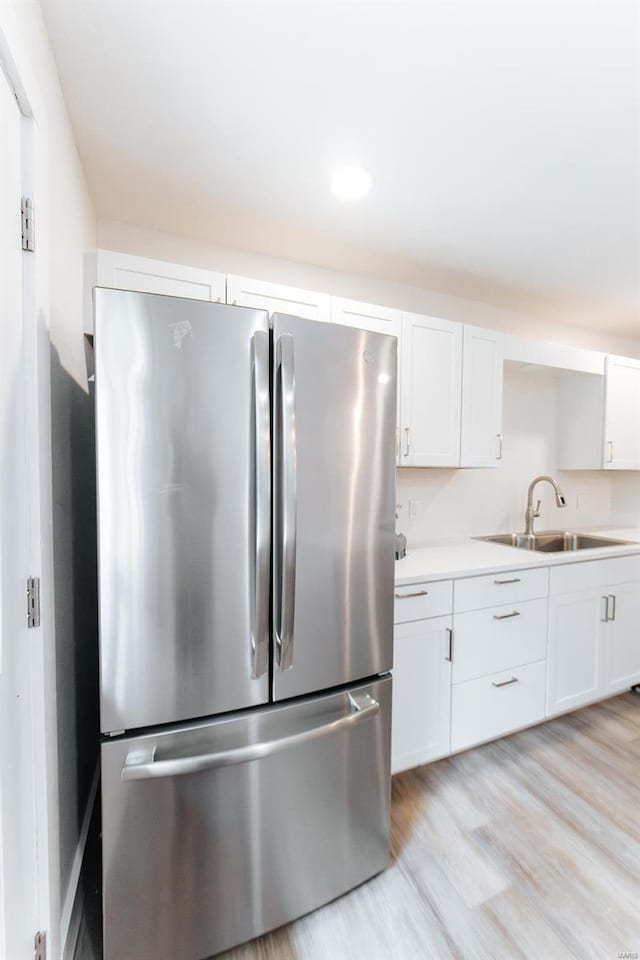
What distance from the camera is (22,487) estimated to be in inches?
36.2

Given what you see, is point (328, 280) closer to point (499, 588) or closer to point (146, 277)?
point (146, 277)

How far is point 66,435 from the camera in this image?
4.22ft

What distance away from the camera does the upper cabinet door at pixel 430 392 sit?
2.10 meters

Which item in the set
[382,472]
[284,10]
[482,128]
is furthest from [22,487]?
[482,128]

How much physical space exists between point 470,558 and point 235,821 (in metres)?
1.54

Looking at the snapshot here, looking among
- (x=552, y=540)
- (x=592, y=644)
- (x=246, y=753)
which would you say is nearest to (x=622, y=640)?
(x=592, y=644)

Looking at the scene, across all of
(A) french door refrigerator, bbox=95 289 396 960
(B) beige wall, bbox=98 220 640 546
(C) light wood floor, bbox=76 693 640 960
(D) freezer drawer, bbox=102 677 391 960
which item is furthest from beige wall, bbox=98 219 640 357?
(C) light wood floor, bbox=76 693 640 960

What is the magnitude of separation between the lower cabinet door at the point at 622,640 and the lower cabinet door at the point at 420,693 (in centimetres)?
125

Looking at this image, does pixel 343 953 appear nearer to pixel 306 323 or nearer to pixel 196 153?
pixel 306 323

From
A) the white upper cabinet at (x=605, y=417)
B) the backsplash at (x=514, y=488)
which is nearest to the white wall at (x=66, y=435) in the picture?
the backsplash at (x=514, y=488)

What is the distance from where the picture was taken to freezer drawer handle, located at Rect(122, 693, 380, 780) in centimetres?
102

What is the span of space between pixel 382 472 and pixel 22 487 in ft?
3.20

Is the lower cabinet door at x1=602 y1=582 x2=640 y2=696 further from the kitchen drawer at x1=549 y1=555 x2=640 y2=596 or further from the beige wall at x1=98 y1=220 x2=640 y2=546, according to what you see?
the beige wall at x1=98 y1=220 x2=640 y2=546

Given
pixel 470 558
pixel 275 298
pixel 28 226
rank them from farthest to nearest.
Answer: pixel 470 558, pixel 275 298, pixel 28 226
